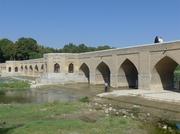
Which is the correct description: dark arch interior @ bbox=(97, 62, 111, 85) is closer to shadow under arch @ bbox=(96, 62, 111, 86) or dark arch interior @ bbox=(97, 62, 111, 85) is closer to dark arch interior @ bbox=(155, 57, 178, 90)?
shadow under arch @ bbox=(96, 62, 111, 86)

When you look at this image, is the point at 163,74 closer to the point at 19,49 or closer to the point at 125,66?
the point at 125,66

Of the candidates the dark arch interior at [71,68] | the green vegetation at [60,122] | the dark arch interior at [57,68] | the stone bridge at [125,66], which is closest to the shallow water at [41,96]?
the stone bridge at [125,66]

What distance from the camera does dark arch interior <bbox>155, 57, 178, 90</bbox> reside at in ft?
96.3

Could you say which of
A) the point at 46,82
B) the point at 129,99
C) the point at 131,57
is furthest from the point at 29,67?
the point at 129,99

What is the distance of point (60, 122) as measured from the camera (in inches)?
567

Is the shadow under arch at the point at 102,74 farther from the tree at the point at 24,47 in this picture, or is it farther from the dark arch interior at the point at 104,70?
the tree at the point at 24,47

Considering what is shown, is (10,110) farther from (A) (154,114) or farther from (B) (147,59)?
(B) (147,59)

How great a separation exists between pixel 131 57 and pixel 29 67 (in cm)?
3864

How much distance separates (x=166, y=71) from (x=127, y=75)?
7.45 meters

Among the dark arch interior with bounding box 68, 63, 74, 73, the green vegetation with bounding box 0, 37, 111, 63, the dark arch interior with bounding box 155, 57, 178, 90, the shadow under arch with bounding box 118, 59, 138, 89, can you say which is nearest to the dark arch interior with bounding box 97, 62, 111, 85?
the shadow under arch with bounding box 118, 59, 138, 89

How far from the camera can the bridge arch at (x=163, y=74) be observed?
96.6ft

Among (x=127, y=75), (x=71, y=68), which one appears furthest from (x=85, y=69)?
(x=127, y=75)

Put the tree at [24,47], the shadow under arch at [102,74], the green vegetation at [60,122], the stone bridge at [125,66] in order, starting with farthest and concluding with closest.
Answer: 1. the tree at [24,47]
2. the shadow under arch at [102,74]
3. the stone bridge at [125,66]
4. the green vegetation at [60,122]

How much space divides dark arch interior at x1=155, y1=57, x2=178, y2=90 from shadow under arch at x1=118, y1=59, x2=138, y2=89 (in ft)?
19.2
